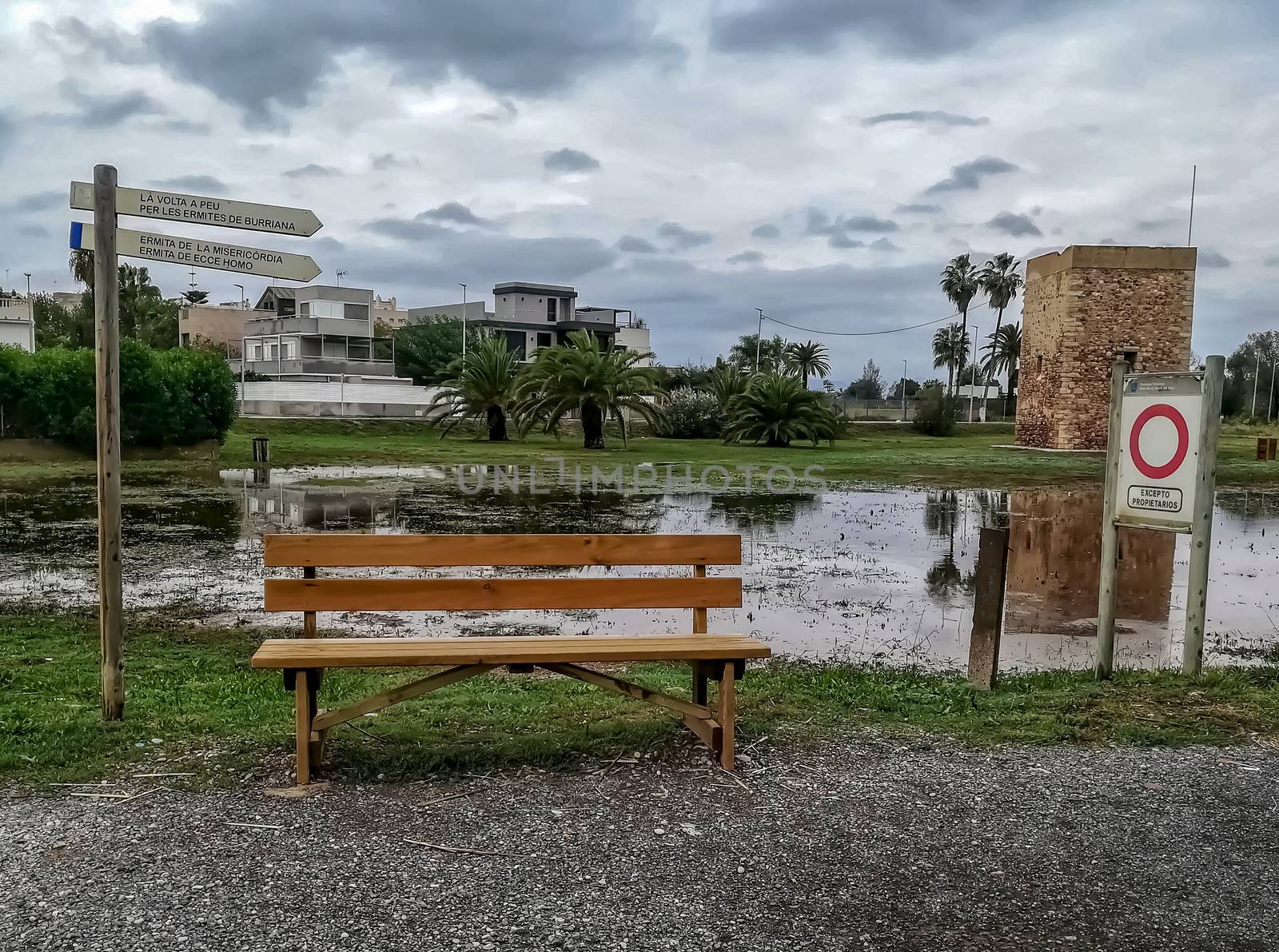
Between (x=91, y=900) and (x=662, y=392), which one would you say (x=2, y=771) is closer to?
(x=91, y=900)

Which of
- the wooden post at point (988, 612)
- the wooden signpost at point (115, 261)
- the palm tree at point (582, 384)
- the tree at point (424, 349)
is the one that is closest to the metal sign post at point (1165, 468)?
the wooden post at point (988, 612)

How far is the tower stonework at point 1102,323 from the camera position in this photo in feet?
116

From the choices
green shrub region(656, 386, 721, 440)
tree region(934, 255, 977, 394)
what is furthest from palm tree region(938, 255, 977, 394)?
green shrub region(656, 386, 721, 440)

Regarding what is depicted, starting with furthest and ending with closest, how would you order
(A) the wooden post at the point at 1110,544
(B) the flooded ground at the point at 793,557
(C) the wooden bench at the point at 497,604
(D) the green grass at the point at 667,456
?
(D) the green grass at the point at 667,456 < (B) the flooded ground at the point at 793,557 < (A) the wooden post at the point at 1110,544 < (C) the wooden bench at the point at 497,604

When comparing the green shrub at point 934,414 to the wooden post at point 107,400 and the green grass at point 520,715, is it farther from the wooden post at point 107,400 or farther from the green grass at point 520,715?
the wooden post at point 107,400

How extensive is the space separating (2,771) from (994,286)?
97330mm

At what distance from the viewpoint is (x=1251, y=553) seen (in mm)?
13562

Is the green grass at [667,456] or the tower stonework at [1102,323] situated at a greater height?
the tower stonework at [1102,323]

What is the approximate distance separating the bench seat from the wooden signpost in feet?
3.16

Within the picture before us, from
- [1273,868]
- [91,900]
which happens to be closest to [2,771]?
[91,900]

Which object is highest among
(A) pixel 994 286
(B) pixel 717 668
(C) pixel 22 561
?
(A) pixel 994 286

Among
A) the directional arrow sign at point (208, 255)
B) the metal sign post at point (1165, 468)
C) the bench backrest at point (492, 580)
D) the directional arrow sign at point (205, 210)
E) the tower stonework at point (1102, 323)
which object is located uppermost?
the tower stonework at point (1102, 323)

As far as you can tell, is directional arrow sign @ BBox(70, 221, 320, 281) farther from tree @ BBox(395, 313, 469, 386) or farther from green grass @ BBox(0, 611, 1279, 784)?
tree @ BBox(395, 313, 469, 386)

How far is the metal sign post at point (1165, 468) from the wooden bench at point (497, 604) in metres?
2.50
